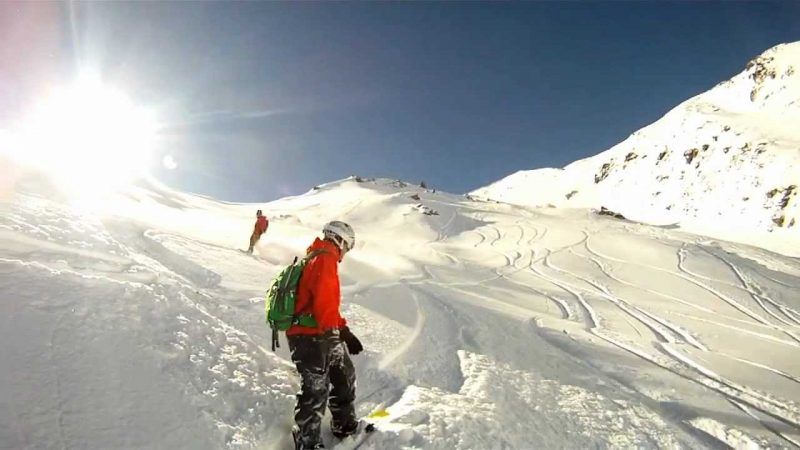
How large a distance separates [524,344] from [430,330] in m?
1.65

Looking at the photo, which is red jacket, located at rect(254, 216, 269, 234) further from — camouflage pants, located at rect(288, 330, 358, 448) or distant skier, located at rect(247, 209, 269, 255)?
camouflage pants, located at rect(288, 330, 358, 448)

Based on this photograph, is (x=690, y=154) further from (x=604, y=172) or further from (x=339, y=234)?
(x=339, y=234)

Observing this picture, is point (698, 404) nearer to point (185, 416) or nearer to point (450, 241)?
point (185, 416)

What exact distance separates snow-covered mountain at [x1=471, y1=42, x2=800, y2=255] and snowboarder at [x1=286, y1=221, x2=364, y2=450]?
48.1m

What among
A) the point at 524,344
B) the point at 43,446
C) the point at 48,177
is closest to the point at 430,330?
the point at 524,344

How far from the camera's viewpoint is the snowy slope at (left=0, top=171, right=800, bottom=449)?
395cm

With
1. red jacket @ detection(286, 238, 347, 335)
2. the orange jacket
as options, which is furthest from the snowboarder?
the orange jacket

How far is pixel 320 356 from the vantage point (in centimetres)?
445

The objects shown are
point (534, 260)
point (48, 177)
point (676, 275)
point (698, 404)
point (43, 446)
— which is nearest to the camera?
point (43, 446)

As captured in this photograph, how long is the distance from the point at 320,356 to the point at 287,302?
22.4 inches

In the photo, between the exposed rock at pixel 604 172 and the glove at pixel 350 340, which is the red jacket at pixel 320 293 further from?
the exposed rock at pixel 604 172

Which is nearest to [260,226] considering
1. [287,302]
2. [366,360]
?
[366,360]

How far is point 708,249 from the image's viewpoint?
25.7 m

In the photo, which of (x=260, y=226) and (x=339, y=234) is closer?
(x=339, y=234)
